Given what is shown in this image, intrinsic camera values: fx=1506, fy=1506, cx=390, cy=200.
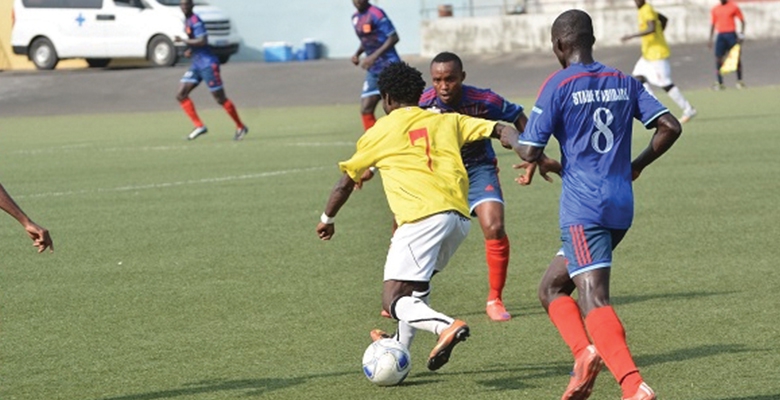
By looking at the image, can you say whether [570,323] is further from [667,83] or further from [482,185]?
[667,83]

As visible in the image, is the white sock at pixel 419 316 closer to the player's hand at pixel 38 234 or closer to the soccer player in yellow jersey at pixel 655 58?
the player's hand at pixel 38 234

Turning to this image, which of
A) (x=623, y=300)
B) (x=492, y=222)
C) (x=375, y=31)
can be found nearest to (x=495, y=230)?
(x=492, y=222)

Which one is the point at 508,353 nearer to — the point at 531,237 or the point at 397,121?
the point at 397,121

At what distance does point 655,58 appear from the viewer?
2338 cm

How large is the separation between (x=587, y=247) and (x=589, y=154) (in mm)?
399

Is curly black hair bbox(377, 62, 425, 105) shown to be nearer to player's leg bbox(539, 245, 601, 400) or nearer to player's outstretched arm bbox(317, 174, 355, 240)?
player's outstretched arm bbox(317, 174, 355, 240)

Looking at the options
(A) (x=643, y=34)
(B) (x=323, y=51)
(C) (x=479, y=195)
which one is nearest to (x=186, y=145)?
(A) (x=643, y=34)

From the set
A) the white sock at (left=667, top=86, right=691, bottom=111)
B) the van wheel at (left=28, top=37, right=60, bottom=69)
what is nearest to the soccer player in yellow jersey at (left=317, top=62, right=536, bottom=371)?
the white sock at (left=667, top=86, right=691, bottom=111)

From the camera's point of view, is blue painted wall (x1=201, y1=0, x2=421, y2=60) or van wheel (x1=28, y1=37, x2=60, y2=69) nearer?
van wheel (x1=28, y1=37, x2=60, y2=69)

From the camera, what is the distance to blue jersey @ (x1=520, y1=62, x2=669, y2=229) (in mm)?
6406

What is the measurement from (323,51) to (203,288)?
1446 inches

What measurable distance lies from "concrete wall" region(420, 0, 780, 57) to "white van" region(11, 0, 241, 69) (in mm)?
6421

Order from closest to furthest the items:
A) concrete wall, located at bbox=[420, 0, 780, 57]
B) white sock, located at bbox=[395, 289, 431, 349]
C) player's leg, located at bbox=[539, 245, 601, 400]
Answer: player's leg, located at bbox=[539, 245, 601, 400] → white sock, located at bbox=[395, 289, 431, 349] → concrete wall, located at bbox=[420, 0, 780, 57]

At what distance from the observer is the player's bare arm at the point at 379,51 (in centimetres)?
1980
